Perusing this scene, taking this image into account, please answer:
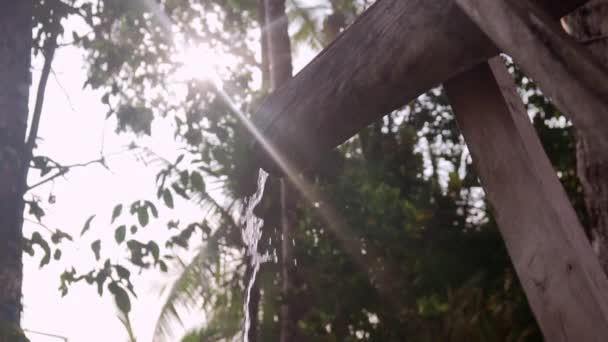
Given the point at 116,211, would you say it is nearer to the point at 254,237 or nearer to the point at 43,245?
the point at 43,245

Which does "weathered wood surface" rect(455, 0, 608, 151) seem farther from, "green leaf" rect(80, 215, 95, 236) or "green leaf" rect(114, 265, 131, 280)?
"green leaf" rect(114, 265, 131, 280)

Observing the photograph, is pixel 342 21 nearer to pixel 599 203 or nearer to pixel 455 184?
pixel 455 184

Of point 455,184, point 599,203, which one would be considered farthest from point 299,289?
point 599,203

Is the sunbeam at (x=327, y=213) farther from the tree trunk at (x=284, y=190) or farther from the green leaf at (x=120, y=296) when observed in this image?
the green leaf at (x=120, y=296)

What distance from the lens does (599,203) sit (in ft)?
9.62

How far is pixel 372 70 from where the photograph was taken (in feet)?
4.79

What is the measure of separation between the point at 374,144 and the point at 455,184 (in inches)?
59.5

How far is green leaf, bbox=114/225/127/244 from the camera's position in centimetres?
361

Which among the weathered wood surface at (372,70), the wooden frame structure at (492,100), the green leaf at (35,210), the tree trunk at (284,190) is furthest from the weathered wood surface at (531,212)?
the tree trunk at (284,190)

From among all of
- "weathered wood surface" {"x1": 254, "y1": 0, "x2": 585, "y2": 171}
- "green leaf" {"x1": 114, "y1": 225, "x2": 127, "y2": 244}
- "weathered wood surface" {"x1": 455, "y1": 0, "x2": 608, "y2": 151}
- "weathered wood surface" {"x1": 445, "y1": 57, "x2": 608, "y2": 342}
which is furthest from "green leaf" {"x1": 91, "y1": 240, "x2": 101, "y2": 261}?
"weathered wood surface" {"x1": 455, "y1": 0, "x2": 608, "y2": 151}

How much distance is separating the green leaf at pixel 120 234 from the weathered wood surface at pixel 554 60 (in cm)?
282

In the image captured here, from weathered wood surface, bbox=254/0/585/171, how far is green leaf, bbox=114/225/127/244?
204 cm

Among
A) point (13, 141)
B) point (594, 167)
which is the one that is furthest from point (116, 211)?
point (594, 167)

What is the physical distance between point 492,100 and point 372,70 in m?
0.31
